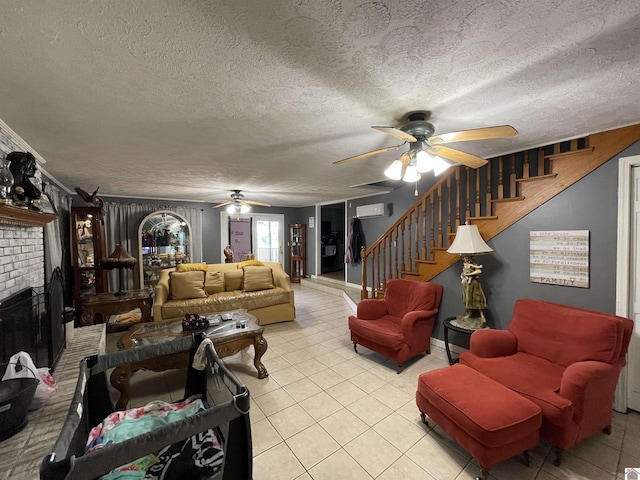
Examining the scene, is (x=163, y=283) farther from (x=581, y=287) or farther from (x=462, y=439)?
(x=581, y=287)

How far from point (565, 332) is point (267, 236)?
248 inches

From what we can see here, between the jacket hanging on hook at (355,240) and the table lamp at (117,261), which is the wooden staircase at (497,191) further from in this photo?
the table lamp at (117,261)

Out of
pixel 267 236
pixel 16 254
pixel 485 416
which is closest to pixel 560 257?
pixel 485 416

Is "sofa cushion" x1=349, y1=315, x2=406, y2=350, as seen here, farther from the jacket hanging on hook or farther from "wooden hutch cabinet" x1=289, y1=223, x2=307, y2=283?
"wooden hutch cabinet" x1=289, y1=223, x2=307, y2=283

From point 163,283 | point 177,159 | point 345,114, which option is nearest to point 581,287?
point 345,114

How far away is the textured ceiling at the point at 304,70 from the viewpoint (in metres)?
0.94

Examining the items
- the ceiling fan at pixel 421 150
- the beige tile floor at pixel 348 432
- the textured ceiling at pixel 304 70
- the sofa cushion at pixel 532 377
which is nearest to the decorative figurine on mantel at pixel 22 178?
Answer: the textured ceiling at pixel 304 70

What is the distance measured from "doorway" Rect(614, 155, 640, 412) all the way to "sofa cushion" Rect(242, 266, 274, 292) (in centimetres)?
396

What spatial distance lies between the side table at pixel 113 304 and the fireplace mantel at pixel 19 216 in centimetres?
158

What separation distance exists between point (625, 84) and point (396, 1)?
1507 millimetres

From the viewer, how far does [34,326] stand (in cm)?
198

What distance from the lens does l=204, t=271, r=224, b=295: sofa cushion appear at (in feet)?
13.5

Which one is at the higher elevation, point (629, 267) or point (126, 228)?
point (126, 228)

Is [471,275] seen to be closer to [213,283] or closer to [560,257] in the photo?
[560,257]
